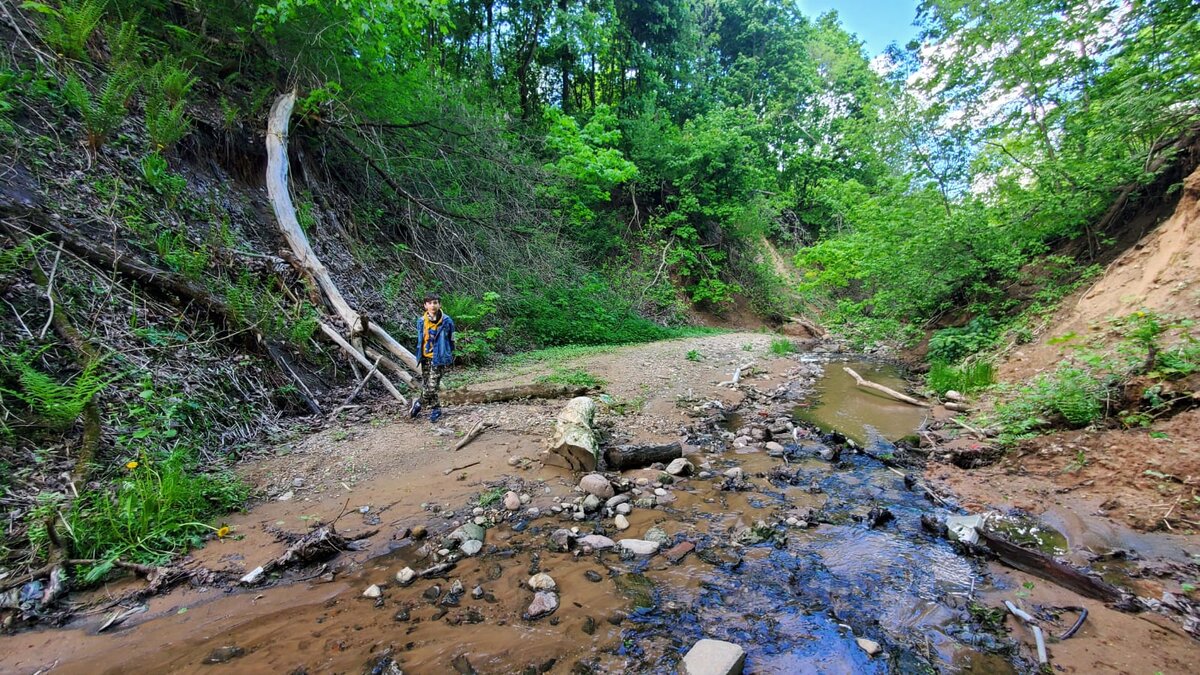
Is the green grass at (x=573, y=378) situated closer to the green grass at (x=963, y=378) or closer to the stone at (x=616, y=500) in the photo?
the stone at (x=616, y=500)

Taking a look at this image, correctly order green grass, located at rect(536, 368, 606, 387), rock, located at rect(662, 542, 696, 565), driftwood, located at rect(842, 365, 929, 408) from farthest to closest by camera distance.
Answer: green grass, located at rect(536, 368, 606, 387), driftwood, located at rect(842, 365, 929, 408), rock, located at rect(662, 542, 696, 565)

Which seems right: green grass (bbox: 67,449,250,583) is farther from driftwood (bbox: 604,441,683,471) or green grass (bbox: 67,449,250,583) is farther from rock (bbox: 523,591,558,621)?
driftwood (bbox: 604,441,683,471)

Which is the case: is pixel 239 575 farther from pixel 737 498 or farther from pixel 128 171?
pixel 128 171

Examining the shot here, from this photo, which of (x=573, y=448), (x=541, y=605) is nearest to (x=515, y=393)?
(x=573, y=448)

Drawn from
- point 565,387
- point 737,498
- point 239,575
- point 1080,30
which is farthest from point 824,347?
point 239,575

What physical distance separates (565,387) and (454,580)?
4.30 metres

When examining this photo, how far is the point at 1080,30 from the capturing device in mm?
7289

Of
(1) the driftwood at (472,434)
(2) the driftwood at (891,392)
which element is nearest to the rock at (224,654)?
(1) the driftwood at (472,434)

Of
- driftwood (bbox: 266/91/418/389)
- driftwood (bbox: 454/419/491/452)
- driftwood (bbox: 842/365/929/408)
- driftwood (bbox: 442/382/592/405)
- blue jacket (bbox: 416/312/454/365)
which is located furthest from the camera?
driftwood (bbox: 842/365/929/408)

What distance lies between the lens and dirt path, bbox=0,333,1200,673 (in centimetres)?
241

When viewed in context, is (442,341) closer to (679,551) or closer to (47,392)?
(47,392)

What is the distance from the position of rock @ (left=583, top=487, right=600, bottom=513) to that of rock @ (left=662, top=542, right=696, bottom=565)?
2.67 feet

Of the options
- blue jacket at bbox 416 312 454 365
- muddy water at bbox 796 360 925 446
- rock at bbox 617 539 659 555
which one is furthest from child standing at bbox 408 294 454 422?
muddy water at bbox 796 360 925 446

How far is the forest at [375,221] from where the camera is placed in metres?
4.06
